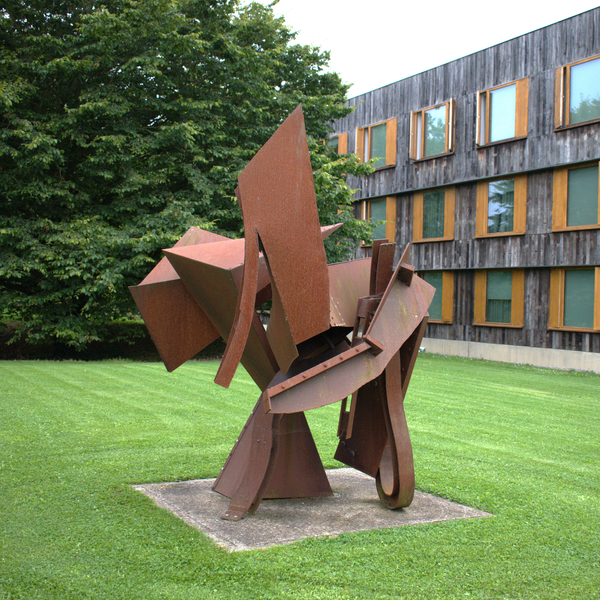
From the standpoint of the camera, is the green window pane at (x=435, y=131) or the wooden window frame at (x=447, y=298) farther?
the green window pane at (x=435, y=131)

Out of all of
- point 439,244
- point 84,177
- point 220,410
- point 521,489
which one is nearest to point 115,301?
point 84,177

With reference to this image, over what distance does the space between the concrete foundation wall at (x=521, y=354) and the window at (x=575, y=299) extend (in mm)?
810

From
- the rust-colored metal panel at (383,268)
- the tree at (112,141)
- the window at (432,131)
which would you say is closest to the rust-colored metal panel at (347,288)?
the rust-colored metal panel at (383,268)

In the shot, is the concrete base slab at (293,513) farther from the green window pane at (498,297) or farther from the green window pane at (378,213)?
the green window pane at (378,213)

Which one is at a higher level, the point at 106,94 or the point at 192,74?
the point at 192,74

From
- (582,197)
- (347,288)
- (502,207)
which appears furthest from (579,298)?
(347,288)

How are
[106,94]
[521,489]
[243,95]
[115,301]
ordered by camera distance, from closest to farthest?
[521,489]
[106,94]
[115,301]
[243,95]

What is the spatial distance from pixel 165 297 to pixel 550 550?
3.45 m

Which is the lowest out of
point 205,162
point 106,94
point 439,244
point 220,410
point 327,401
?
point 220,410

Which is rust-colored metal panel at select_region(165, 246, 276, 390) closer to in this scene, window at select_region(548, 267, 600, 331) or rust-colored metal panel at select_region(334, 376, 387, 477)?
rust-colored metal panel at select_region(334, 376, 387, 477)

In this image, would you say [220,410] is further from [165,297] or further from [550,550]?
[550,550]

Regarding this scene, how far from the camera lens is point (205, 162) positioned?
16578mm

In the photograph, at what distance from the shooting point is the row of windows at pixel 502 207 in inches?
714

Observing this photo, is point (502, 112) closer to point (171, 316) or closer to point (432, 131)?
point (432, 131)
